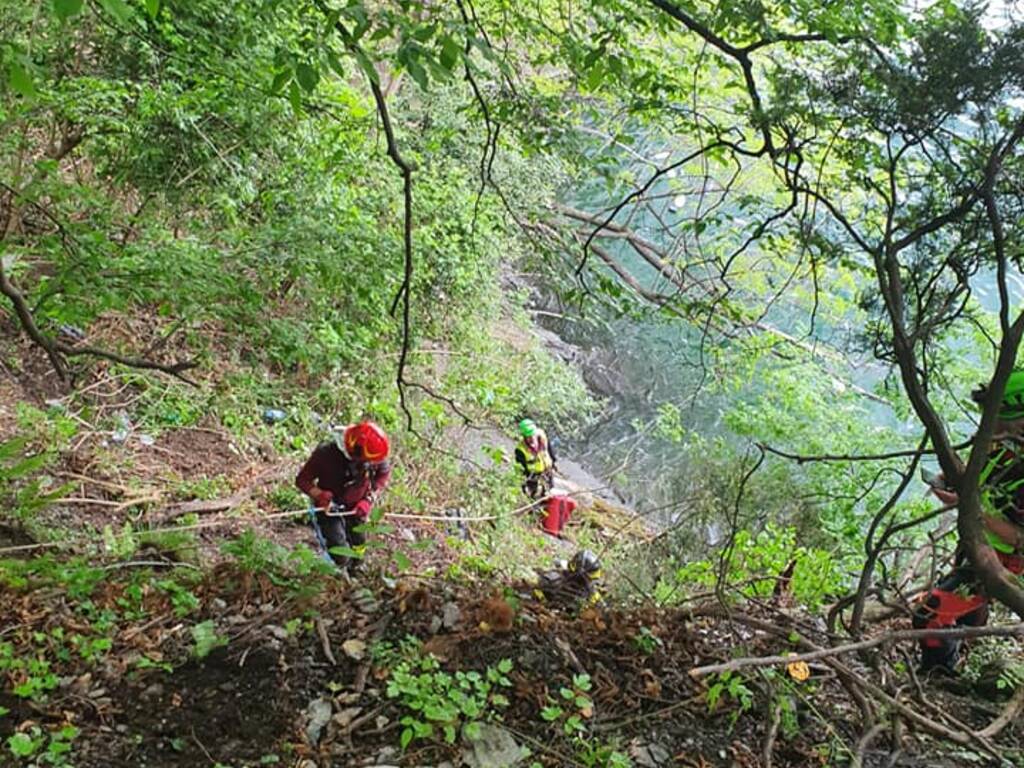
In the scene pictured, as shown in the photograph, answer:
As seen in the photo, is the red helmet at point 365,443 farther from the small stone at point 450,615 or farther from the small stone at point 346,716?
the small stone at point 346,716

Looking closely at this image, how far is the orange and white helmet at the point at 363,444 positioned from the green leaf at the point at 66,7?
14.0 ft

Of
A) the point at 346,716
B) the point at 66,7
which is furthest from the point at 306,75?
the point at 346,716

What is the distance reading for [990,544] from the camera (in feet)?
9.52

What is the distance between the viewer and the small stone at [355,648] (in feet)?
9.48

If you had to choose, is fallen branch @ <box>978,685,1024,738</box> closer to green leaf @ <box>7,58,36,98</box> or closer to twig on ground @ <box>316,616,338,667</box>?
twig on ground @ <box>316,616,338,667</box>

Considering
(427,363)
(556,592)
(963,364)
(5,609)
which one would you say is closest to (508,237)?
(427,363)

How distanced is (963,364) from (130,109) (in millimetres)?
8772

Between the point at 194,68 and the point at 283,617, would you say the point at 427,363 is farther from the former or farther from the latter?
the point at 283,617

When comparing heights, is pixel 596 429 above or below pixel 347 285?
below

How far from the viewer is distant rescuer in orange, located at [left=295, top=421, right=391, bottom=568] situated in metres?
5.57

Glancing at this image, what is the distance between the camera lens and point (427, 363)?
10227 mm

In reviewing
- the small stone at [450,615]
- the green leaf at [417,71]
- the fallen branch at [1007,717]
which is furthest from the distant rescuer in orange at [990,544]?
the green leaf at [417,71]

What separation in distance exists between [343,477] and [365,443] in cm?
44

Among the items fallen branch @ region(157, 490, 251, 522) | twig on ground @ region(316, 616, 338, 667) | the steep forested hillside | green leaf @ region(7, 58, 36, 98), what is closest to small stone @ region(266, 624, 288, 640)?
the steep forested hillside
